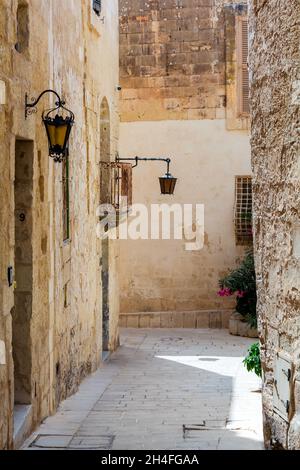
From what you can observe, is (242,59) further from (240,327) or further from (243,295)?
(240,327)

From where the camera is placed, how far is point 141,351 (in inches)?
522

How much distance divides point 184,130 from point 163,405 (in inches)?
337

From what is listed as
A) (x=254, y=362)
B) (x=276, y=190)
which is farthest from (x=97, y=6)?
(x=276, y=190)

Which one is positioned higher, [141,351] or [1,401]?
[1,401]

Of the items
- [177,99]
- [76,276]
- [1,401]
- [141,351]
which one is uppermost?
[177,99]

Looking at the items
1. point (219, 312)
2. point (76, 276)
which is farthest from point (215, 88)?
point (76, 276)

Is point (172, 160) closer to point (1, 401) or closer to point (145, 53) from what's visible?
point (145, 53)

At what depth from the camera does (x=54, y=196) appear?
8141mm

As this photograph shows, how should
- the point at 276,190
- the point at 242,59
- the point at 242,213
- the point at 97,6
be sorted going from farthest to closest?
the point at 242,213, the point at 242,59, the point at 97,6, the point at 276,190

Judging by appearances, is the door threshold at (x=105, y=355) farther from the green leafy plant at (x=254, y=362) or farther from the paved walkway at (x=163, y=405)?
the green leafy plant at (x=254, y=362)

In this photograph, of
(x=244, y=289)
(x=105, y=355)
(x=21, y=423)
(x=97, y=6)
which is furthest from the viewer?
(x=244, y=289)

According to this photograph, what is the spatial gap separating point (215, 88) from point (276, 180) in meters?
12.2

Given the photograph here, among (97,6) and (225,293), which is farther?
(225,293)

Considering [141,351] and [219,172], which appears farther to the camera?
[219,172]
